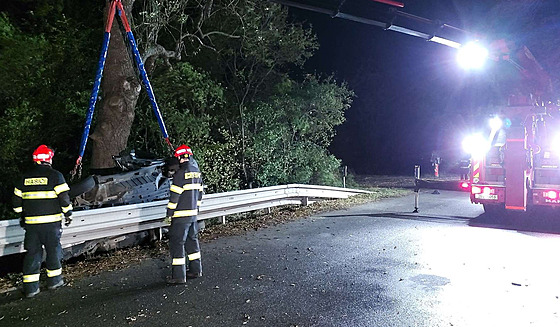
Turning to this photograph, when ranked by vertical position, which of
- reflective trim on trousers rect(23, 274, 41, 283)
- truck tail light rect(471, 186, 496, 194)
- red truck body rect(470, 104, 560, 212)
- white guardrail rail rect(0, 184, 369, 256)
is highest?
red truck body rect(470, 104, 560, 212)

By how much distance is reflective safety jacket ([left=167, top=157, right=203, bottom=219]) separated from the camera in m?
5.78

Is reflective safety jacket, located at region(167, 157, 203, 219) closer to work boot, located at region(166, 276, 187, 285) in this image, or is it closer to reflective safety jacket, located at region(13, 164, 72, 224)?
work boot, located at region(166, 276, 187, 285)

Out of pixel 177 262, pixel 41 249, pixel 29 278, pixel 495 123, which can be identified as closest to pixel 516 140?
pixel 495 123

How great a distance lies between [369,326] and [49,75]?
9.64 m

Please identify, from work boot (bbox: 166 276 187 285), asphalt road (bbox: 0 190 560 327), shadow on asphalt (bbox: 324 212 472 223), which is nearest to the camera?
asphalt road (bbox: 0 190 560 327)

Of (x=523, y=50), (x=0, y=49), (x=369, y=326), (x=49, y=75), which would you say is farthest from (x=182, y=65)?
(x=369, y=326)

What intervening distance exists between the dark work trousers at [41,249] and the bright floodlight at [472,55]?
27.5 feet

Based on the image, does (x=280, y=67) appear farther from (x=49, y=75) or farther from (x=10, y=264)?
(x=10, y=264)

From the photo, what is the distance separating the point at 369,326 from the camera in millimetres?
4270

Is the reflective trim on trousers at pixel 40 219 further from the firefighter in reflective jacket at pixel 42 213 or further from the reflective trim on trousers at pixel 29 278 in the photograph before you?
the reflective trim on trousers at pixel 29 278

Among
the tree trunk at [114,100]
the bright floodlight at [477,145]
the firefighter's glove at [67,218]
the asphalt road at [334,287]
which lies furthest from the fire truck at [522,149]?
the firefighter's glove at [67,218]

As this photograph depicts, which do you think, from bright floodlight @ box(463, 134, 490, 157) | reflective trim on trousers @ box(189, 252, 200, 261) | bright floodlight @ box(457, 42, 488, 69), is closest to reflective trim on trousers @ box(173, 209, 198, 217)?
reflective trim on trousers @ box(189, 252, 200, 261)

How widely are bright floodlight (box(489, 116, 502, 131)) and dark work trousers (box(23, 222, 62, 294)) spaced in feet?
30.0

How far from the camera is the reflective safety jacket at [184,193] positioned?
5.78 m
